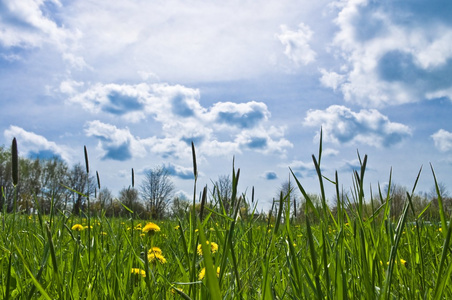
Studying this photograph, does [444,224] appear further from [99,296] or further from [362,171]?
[99,296]

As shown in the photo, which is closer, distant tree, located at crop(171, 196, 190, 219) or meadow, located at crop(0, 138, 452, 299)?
meadow, located at crop(0, 138, 452, 299)

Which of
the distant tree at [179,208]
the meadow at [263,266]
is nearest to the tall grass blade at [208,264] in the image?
the meadow at [263,266]

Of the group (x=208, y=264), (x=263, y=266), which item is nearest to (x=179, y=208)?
(x=263, y=266)

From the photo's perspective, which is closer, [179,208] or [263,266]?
[263,266]

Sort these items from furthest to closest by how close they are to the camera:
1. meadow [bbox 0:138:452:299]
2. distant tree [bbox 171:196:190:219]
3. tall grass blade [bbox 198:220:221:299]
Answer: distant tree [bbox 171:196:190:219] < meadow [bbox 0:138:452:299] < tall grass blade [bbox 198:220:221:299]

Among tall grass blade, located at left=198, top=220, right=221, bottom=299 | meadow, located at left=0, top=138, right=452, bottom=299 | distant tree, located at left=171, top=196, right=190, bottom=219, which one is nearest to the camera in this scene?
tall grass blade, located at left=198, top=220, right=221, bottom=299

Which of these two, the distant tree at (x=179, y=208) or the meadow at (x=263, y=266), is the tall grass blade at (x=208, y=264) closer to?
the meadow at (x=263, y=266)

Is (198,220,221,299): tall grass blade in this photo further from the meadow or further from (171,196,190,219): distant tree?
(171,196,190,219): distant tree

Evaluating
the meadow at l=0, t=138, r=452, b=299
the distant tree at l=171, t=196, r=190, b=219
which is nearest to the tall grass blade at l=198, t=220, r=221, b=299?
the meadow at l=0, t=138, r=452, b=299

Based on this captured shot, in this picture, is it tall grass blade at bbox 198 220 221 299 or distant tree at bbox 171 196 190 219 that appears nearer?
tall grass blade at bbox 198 220 221 299

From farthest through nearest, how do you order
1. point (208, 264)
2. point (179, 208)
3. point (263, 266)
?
point (179, 208) < point (263, 266) < point (208, 264)

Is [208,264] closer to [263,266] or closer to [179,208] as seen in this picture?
[263,266]

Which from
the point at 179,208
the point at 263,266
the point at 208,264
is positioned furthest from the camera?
the point at 179,208

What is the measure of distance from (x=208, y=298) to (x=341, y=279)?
0.43 meters
